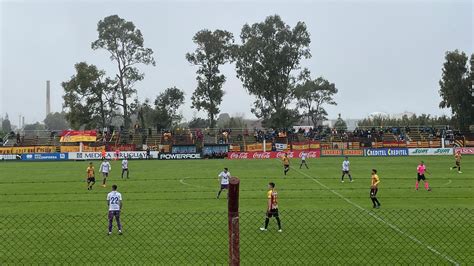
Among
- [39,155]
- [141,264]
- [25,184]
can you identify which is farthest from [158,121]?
[141,264]

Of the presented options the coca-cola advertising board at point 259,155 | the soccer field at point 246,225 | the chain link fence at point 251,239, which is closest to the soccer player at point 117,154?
the coca-cola advertising board at point 259,155

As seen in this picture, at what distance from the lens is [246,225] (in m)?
17.9

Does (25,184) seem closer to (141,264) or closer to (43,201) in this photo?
(43,201)

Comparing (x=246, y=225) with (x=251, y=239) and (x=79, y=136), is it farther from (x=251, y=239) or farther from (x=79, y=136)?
(x=79, y=136)

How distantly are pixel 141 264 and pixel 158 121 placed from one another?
69.5m

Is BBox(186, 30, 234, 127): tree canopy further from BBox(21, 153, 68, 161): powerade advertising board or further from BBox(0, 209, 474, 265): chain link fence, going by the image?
BBox(0, 209, 474, 265): chain link fence

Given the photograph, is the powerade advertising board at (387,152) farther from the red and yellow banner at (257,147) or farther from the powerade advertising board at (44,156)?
the powerade advertising board at (44,156)

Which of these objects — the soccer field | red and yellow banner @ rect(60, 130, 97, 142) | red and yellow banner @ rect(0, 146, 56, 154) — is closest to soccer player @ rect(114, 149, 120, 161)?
red and yellow banner @ rect(60, 130, 97, 142)

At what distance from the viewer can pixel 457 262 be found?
1233 centimetres

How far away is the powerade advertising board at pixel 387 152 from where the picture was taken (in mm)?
64312

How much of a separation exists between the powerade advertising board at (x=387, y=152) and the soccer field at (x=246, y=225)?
32.9m

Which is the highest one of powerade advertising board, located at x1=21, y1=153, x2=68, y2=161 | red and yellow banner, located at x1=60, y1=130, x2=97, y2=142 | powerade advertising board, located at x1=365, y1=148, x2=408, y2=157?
red and yellow banner, located at x1=60, y1=130, x2=97, y2=142

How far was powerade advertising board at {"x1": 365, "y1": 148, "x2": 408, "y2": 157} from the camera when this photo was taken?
64.3 m

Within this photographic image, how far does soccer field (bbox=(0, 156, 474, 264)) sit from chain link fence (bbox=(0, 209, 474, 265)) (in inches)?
1.3
